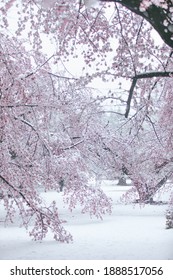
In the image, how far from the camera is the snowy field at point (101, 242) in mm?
10766

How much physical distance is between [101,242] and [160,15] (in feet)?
28.7

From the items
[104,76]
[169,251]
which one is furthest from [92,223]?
[104,76]

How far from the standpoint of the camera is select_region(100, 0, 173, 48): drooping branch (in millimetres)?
5703

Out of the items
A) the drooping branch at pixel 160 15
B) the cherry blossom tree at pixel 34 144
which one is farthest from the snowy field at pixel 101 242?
the drooping branch at pixel 160 15

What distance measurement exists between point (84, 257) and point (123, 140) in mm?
10287

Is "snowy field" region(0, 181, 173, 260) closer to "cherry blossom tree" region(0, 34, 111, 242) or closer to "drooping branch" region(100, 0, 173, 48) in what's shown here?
"cherry blossom tree" region(0, 34, 111, 242)

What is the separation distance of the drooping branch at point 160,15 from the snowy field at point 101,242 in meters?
5.92

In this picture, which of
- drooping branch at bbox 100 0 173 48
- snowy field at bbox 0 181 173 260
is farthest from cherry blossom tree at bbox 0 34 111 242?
drooping branch at bbox 100 0 173 48

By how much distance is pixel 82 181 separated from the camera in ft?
54.0

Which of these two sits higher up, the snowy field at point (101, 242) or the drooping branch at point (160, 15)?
the drooping branch at point (160, 15)

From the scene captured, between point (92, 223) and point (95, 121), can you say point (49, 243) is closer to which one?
point (92, 223)

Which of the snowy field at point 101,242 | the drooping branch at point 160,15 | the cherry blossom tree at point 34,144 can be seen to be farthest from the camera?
the snowy field at point 101,242

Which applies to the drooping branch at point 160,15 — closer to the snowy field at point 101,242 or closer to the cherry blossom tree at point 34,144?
the cherry blossom tree at point 34,144

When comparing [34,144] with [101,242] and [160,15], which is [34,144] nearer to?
[101,242]
